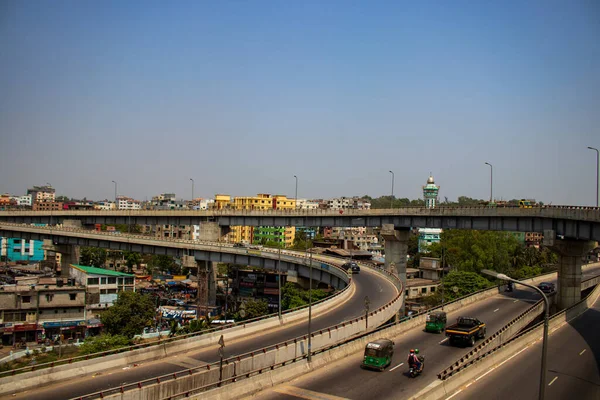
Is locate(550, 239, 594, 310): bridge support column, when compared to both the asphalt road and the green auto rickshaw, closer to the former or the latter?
the asphalt road

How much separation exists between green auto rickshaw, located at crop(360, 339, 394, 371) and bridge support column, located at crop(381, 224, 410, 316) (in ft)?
147

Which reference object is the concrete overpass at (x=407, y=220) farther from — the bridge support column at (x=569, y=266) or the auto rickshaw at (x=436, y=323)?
the auto rickshaw at (x=436, y=323)

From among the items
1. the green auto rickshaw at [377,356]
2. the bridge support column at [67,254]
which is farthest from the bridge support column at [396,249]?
the bridge support column at [67,254]

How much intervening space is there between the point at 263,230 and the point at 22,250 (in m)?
66.6

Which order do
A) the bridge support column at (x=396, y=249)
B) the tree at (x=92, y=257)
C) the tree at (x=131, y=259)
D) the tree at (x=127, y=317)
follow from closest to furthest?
the tree at (x=127, y=317), the bridge support column at (x=396, y=249), the tree at (x=92, y=257), the tree at (x=131, y=259)

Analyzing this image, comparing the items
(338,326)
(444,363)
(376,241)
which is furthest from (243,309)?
(376,241)

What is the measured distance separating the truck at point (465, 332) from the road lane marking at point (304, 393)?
45.8ft

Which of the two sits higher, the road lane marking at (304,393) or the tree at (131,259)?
the road lane marking at (304,393)

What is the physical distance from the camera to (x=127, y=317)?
2378 inches

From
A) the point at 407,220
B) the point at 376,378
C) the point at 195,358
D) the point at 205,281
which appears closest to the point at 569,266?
the point at 407,220

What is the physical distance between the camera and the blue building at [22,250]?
136750 mm

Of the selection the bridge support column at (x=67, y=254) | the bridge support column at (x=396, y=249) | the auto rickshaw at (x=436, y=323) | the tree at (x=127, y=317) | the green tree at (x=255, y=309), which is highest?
the bridge support column at (x=396, y=249)

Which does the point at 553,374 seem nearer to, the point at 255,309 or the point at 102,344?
the point at 102,344

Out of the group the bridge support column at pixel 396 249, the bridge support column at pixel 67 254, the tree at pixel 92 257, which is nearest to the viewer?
the bridge support column at pixel 396 249
